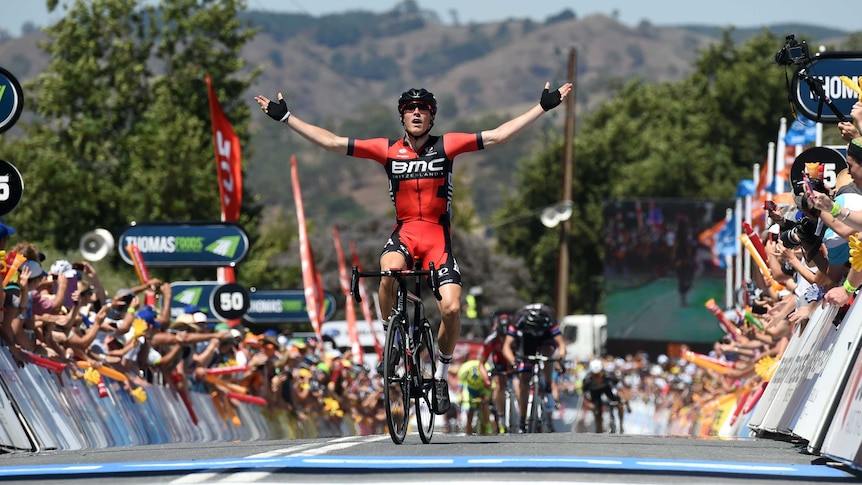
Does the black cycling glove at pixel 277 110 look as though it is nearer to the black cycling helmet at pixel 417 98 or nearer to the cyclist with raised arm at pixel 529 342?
the black cycling helmet at pixel 417 98

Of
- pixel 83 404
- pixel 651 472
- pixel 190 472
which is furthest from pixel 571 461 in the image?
pixel 83 404

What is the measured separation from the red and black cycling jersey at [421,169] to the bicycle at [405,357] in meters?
0.45

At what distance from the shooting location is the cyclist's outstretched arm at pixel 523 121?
12.0m

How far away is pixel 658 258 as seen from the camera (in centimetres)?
5419

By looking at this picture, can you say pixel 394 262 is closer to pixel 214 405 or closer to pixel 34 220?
pixel 214 405

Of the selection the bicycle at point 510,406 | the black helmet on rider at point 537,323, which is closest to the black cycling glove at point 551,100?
the black helmet on rider at point 537,323

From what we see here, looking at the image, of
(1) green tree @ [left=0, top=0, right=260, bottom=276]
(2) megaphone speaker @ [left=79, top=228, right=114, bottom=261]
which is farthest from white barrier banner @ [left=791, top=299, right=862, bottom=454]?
(1) green tree @ [left=0, top=0, right=260, bottom=276]

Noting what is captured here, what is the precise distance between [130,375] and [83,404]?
2.07 meters

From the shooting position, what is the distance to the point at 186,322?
62.8 feet

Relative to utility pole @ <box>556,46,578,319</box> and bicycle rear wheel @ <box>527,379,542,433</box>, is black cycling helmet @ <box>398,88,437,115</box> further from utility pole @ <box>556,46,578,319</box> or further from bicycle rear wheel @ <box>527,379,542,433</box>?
utility pole @ <box>556,46,578,319</box>

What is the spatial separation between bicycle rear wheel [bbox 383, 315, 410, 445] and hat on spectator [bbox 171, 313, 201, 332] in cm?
759

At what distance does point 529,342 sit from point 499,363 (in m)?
1.07

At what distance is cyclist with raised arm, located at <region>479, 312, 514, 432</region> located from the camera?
66.3 feet

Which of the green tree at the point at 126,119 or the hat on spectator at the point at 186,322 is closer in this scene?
the hat on spectator at the point at 186,322
